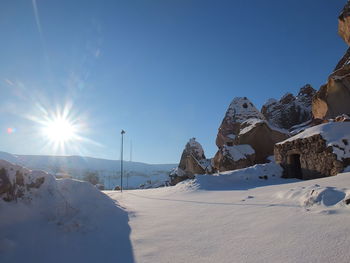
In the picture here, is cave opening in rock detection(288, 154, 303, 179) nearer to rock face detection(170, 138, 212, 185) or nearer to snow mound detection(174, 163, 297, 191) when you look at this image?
snow mound detection(174, 163, 297, 191)

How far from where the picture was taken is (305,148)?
14.9 metres

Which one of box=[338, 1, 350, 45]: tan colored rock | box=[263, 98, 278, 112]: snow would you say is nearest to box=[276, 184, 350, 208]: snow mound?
box=[338, 1, 350, 45]: tan colored rock

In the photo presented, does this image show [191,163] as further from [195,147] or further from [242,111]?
[242,111]

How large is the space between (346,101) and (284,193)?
25981 mm

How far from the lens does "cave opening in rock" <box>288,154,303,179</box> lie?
1593cm

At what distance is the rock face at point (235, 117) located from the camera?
4225 cm

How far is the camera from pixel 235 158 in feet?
88.8

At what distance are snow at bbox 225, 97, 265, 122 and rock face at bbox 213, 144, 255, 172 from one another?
15.0m

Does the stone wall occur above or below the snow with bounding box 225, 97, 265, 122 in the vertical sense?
below

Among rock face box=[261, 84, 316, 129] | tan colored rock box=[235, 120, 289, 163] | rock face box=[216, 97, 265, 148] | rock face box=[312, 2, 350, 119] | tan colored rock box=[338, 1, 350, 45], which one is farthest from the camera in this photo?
rock face box=[261, 84, 316, 129]

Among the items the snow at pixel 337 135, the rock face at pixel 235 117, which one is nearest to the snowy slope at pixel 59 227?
the snow at pixel 337 135

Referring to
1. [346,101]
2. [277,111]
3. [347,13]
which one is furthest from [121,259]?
[277,111]

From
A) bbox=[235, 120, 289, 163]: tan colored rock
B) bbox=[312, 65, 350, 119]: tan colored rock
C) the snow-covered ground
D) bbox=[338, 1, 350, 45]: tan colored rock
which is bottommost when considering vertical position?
the snow-covered ground

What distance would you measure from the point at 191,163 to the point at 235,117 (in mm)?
11010
